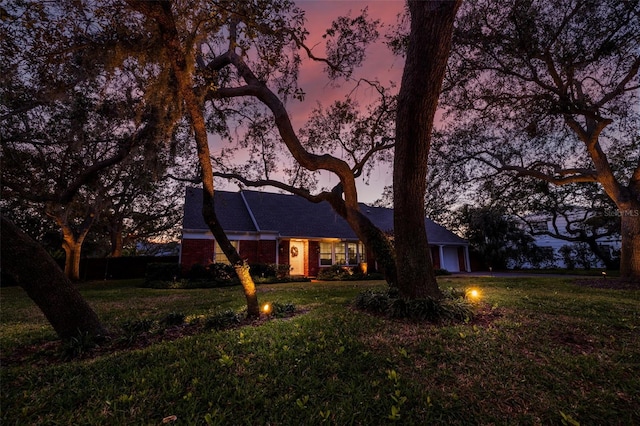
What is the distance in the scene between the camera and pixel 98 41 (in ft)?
15.5

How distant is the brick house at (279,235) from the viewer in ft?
50.0

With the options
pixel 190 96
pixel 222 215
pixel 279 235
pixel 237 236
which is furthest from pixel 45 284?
pixel 222 215

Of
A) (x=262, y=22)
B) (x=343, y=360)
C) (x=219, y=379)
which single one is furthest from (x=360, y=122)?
(x=219, y=379)

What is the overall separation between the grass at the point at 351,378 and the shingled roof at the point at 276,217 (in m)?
11.6

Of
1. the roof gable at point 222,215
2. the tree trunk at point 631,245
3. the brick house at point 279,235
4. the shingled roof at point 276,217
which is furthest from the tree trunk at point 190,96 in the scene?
the tree trunk at point 631,245

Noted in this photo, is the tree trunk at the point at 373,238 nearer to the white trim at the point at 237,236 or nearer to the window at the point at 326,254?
the white trim at the point at 237,236

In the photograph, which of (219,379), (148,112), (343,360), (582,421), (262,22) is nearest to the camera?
(582,421)

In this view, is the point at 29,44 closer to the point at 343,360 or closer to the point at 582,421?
the point at 343,360

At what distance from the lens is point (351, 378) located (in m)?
2.82

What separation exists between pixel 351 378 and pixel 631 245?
1263 centimetres

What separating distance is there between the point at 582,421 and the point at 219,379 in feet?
10.6

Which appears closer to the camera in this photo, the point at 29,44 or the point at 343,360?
the point at 343,360

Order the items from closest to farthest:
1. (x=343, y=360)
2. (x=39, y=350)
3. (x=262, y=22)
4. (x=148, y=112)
→ (x=343, y=360), (x=39, y=350), (x=262, y=22), (x=148, y=112)

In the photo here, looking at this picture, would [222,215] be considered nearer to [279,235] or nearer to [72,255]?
[279,235]
